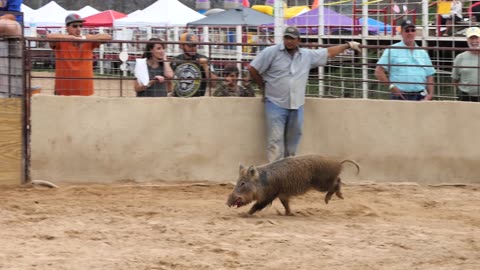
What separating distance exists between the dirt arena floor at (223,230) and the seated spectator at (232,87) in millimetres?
1255

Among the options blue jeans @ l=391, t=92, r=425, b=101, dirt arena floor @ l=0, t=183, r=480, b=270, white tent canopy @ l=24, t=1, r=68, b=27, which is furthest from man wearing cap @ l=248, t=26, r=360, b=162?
white tent canopy @ l=24, t=1, r=68, b=27

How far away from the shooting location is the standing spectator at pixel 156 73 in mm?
10945

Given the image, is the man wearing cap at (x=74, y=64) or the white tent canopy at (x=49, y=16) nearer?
the man wearing cap at (x=74, y=64)

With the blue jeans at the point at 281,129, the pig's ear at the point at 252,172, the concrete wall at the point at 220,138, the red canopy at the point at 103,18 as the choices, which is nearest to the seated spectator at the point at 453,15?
the concrete wall at the point at 220,138

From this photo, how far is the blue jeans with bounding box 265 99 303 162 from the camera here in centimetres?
1048

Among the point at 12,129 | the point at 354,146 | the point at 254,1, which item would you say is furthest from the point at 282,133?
the point at 254,1

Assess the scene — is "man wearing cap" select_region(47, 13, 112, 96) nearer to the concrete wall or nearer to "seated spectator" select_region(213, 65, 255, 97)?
the concrete wall

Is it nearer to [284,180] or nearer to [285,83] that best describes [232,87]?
[285,83]

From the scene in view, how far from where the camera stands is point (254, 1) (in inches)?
1478

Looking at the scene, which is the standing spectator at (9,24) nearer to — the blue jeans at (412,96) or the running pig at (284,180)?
the running pig at (284,180)

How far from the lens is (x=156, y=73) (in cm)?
1102

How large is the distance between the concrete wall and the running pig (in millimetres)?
1939

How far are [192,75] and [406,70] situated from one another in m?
2.62

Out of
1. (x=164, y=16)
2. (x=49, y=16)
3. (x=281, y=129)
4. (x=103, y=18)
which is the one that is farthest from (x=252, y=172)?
(x=49, y=16)
